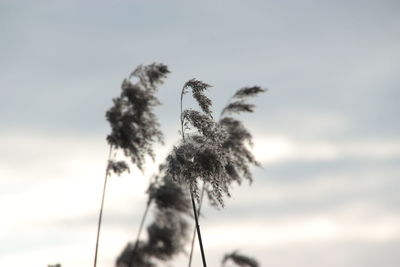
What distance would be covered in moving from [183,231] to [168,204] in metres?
1.60

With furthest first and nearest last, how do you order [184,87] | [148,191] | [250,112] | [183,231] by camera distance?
[183,231]
[148,191]
[250,112]
[184,87]

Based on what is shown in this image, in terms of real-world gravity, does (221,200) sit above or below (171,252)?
below

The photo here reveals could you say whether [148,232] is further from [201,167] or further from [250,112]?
[201,167]

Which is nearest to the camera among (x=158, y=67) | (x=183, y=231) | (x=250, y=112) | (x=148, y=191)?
(x=158, y=67)

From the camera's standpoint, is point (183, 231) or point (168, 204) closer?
point (168, 204)

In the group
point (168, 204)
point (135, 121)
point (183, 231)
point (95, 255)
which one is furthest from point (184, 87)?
point (183, 231)

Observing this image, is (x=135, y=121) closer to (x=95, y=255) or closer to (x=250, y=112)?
(x=95, y=255)

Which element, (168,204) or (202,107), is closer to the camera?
(202,107)

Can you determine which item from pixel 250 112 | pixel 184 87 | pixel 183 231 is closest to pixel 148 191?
pixel 183 231

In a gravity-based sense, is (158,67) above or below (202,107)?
above

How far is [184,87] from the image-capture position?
7793 millimetres

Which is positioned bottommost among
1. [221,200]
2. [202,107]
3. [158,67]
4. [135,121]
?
[221,200]

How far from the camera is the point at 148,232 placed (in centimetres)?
1455

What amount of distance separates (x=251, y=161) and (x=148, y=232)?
4074 mm
